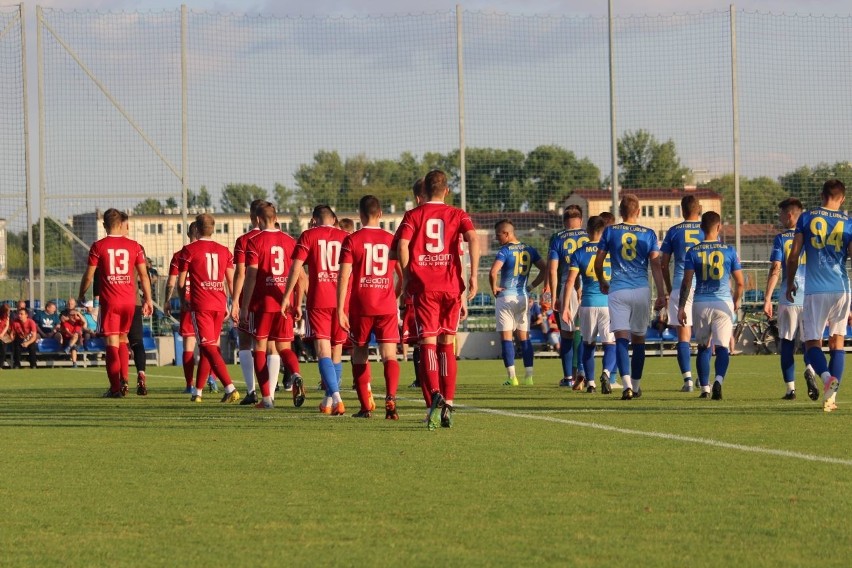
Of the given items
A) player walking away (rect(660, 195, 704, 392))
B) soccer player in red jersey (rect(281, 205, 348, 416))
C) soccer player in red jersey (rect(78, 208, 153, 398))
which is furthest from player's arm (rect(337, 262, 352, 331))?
soccer player in red jersey (rect(78, 208, 153, 398))

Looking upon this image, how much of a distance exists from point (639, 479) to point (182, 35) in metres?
24.5

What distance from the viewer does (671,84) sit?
2948 centimetres

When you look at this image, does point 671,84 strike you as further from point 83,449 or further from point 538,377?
point 83,449

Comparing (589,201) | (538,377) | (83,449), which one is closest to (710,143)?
(589,201)

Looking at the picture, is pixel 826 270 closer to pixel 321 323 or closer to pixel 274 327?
pixel 321 323

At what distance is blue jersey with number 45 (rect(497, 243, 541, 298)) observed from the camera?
59.9 feet

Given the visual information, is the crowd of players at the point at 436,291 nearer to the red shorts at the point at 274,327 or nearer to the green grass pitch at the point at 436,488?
the red shorts at the point at 274,327

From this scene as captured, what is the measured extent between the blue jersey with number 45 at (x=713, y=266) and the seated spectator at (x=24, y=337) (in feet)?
58.5

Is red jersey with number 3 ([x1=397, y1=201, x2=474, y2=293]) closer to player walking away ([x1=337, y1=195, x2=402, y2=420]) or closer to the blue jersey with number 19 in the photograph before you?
player walking away ([x1=337, y1=195, x2=402, y2=420])

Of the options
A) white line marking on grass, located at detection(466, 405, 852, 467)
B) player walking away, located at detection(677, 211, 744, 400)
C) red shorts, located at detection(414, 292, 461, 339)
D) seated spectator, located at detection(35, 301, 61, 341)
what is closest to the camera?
white line marking on grass, located at detection(466, 405, 852, 467)

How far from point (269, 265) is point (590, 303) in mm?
4874

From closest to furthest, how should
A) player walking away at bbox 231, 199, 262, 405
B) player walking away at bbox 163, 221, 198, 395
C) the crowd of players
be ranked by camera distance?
the crowd of players
player walking away at bbox 231, 199, 262, 405
player walking away at bbox 163, 221, 198, 395

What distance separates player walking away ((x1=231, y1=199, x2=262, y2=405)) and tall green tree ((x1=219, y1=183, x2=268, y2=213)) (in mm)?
14785

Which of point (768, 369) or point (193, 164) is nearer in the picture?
point (768, 369)
